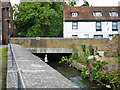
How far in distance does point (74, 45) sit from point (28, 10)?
42.2 ft

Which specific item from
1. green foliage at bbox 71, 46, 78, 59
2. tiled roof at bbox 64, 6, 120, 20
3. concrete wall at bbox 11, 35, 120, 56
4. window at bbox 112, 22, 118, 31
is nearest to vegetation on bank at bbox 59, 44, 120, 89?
green foliage at bbox 71, 46, 78, 59

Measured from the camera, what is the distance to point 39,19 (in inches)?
1282

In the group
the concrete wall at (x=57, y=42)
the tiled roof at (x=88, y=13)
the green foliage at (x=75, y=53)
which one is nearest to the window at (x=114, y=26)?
the tiled roof at (x=88, y=13)

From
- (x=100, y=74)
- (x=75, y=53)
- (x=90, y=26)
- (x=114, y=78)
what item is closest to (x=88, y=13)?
(x=90, y=26)

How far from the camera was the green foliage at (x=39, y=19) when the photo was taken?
3141 centimetres

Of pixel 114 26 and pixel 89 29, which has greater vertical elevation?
pixel 114 26

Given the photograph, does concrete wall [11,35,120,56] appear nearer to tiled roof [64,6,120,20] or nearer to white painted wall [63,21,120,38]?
white painted wall [63,21,120,38]

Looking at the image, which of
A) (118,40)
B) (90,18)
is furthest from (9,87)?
(90,18)

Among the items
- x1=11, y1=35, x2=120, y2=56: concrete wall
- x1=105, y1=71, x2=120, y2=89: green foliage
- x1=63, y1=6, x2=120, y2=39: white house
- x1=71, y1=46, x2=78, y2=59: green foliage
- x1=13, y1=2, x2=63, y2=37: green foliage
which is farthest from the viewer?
x1=63, y1=6, x2=120, y2=39: white house

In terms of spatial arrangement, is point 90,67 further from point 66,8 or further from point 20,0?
point 20,0

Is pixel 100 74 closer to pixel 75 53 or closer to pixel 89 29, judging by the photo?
pixel 75 53

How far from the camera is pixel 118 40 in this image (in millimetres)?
16750

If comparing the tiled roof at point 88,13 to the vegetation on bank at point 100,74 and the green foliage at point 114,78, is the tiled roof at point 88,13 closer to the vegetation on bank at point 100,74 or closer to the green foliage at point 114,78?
the vegetation on bank at point 100,74

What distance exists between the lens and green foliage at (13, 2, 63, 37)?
3141cm
